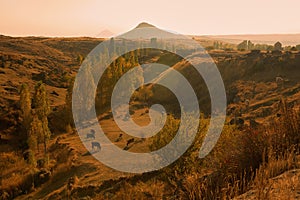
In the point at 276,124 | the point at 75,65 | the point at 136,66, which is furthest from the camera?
the point at 75,65

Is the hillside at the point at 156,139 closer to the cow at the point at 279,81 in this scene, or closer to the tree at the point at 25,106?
the cow at the point at 279,81

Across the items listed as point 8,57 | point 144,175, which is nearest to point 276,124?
point 144,175

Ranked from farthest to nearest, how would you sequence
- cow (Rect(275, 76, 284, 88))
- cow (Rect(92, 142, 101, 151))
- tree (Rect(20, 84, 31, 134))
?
cow (Rect(275, 76, 284, 88)), tree (Rect(20, 84, 31, 134)), cow (Rect(92, 142, 101, 151))

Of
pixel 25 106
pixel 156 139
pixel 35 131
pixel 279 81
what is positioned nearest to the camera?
pixel 156 139

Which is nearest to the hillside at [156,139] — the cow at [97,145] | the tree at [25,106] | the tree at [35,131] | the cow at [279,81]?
the cow at [279,81]

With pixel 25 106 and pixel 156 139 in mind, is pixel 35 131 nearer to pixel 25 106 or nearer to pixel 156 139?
pixel 25 106

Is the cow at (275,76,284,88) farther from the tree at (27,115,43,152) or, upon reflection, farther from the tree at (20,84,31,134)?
the tree at (20,84,31,134)

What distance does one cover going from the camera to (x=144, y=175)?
820 inches

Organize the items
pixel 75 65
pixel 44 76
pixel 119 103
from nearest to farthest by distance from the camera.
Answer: pixel 119 103, pixel 44 76, pixel 75 65

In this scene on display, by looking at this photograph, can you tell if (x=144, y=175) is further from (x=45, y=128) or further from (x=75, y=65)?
(x=75, y=65)

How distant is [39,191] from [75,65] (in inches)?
3525

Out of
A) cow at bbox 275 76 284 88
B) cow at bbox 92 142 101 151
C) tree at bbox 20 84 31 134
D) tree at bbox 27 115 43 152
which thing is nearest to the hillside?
cow at bbox 275 76 284 88

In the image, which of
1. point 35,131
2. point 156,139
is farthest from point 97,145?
point 156,139

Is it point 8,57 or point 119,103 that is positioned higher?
point 8,57
